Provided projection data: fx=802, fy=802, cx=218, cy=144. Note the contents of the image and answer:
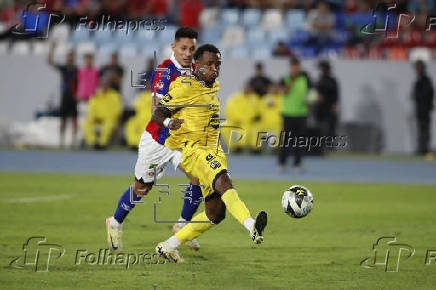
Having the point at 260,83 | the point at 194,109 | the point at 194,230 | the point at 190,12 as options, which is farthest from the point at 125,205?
the point at 190,12

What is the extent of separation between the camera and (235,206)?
270 inches

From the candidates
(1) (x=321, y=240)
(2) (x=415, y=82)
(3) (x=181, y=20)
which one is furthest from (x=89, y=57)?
(1) (x=321, y=240)

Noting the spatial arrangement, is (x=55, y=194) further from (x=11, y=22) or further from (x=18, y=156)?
(x=11, y=22)

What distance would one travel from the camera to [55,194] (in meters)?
13.4

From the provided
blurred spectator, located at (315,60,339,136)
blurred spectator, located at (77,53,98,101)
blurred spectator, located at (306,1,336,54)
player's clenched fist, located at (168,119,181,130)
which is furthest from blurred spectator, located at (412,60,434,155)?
player's clenched fist, located at (168,119,181,130)

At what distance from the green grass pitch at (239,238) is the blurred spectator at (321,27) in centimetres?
912

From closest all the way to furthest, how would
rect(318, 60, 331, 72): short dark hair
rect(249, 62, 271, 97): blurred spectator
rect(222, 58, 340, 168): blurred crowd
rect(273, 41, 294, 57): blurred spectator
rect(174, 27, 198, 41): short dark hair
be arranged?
rect(174, 27, 198, 41): short dark hair → rect(318, 60, 331, 72): short dark hair → rect(222, 58, 340, 168): blurred crowd → rect(249, 62, 271, 97): blurred spectator → rect(273, 41, 294, 57): blurred spectator

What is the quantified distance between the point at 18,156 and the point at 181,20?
6857 millimetres

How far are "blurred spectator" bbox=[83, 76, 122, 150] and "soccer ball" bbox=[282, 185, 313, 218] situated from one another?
1569cm

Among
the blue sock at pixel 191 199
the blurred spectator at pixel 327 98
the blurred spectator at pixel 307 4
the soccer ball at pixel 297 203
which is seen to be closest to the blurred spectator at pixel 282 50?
the blurred spectator at pixel 307 4

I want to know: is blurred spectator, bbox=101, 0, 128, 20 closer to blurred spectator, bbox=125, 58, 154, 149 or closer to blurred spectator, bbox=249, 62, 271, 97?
blurred spectator, bbox=125, 58, 154, 149

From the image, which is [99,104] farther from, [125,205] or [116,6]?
[125,205]

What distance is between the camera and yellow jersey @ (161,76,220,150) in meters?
7.43

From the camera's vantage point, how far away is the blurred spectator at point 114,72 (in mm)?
22714
